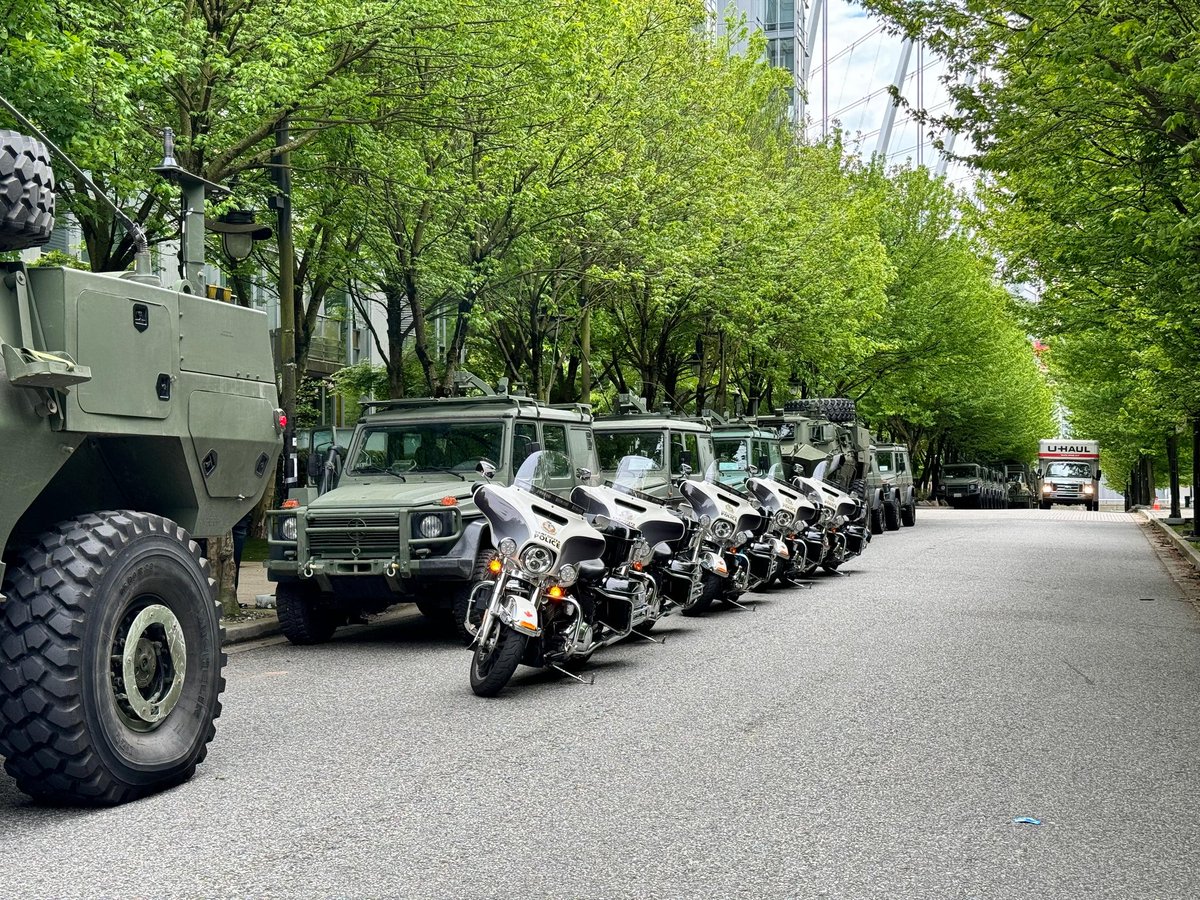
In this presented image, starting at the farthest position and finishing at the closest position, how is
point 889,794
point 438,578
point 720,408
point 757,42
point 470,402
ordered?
point 720,408 → point 757,42 → point 470,402 → point 438,578 → point 889,794

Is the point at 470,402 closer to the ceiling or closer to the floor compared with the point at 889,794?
closer to the ceiling

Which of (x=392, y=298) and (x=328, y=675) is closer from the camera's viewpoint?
(x=328, y=675)

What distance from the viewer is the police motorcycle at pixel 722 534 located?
13.4 meters

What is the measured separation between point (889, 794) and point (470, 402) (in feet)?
24.8

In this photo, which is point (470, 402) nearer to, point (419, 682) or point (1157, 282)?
point (419, 682)

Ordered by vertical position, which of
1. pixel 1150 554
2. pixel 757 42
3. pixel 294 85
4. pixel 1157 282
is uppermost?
pixel 757 42

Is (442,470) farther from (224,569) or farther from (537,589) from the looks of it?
(537,589)

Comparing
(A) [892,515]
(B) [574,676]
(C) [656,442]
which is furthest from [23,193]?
(A) [892,515]

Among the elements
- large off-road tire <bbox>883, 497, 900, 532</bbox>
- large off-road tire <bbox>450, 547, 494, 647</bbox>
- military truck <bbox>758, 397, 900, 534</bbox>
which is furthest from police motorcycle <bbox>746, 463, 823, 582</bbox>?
large off-road tire <bbox>883, 497, 900, 532</bbox>

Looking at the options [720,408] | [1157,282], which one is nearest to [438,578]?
[1157,282]

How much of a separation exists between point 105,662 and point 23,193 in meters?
1.89

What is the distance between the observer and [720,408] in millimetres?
35688

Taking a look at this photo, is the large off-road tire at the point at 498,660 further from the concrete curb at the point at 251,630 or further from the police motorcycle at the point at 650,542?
the concrete curb at the point at 251,630

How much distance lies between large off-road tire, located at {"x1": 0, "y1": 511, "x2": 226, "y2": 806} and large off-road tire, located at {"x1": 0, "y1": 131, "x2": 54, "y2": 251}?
121cm
